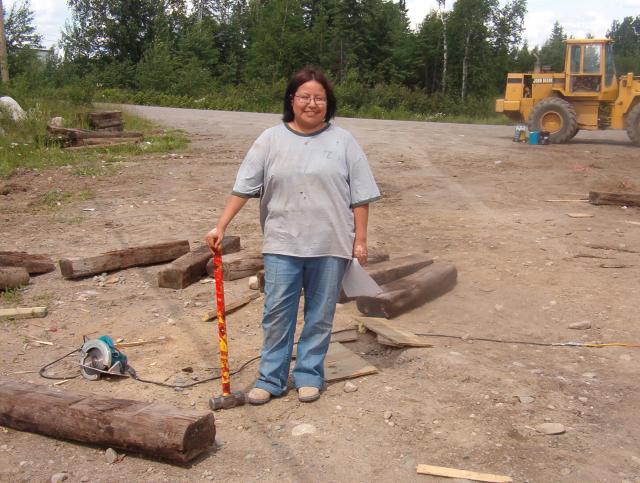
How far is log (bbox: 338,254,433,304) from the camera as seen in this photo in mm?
5699

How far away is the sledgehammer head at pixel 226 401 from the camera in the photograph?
3.88 metres

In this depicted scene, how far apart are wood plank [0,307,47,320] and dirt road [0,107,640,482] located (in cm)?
9

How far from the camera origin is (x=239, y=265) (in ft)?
20.4

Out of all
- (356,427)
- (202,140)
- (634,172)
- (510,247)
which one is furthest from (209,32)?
(356,427)

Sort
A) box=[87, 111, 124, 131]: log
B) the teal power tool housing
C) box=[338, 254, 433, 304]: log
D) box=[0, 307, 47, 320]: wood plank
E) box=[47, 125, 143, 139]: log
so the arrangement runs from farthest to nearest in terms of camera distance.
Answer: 1. box=[87, 111, 124, 131]: log
2. box=[47, 125, 143, 139]: log
3. box=[338, 254, 433, 304]: log
4. box=[0, 307, 47, 320]: wood plank
5. the teal power tool housing

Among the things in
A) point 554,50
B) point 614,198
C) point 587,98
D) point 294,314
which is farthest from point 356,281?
point 554,50

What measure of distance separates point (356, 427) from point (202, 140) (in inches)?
499

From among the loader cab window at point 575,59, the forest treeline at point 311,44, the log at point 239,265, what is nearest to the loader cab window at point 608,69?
the loader cab window at point 575,59

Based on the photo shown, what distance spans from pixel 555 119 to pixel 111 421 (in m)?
14.9

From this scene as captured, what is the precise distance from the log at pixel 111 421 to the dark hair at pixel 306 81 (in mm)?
1698

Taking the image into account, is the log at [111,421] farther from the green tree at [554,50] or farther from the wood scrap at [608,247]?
the green tree at [554,50]

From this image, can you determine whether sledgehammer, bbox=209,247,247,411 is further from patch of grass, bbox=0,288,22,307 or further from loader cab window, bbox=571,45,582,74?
loader cab window, bbox=571,45,582,74

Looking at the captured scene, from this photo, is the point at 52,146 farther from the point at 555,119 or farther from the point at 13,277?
the point at 555,119

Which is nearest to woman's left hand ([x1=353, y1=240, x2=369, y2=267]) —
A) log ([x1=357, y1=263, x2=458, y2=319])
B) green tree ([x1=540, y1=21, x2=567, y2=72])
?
log ([x1=357, y1=263, x2=458, y2=319])
